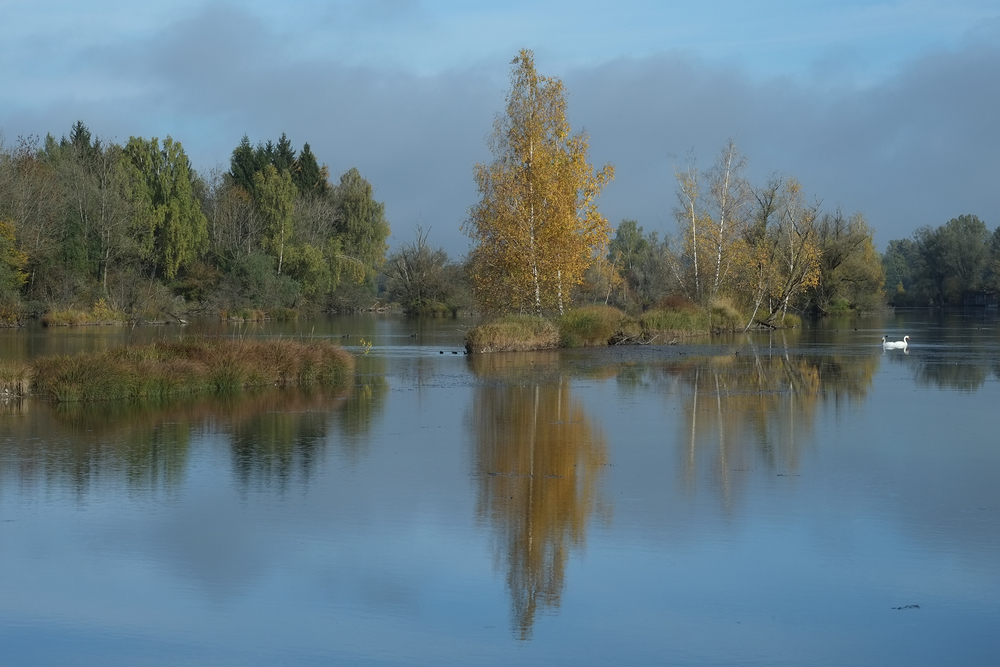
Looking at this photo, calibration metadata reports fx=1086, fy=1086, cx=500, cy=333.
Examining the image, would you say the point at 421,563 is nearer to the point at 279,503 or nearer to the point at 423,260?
the point at 279,503

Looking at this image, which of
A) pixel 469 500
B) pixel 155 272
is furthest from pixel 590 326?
pixel 155 272

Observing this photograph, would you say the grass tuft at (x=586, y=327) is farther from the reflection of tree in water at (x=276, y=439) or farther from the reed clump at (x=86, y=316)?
the reed clump at (x=86, y=316)

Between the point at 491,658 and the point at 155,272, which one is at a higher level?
the point at 155,272

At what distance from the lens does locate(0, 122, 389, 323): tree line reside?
6006cm

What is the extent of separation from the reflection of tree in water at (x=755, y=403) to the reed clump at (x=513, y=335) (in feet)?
20.0

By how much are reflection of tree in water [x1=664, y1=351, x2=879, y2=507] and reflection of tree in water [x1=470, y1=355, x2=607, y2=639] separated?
60.4 inches

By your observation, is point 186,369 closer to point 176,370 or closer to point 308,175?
point 176,370

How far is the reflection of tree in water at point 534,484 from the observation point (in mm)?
8430

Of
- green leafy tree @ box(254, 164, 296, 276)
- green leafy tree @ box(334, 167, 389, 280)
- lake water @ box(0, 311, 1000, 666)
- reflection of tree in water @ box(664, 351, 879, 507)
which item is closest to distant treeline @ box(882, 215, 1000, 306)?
green leafy tree @ box(334, 167, 389, 280)

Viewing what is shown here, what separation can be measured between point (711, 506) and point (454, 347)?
28.0 metres

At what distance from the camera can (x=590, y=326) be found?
124 ft

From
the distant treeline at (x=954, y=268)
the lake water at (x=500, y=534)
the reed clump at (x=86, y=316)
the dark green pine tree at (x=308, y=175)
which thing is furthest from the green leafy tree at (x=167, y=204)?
the distant treeline at (x=954, y=268)

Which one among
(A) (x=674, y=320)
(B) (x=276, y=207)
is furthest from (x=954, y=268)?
(A) (x=674, y=320)

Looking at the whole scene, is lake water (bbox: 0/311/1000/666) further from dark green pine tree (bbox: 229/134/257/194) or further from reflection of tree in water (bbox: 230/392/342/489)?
dark green pine tree (bbox: 229/134/257/194)
